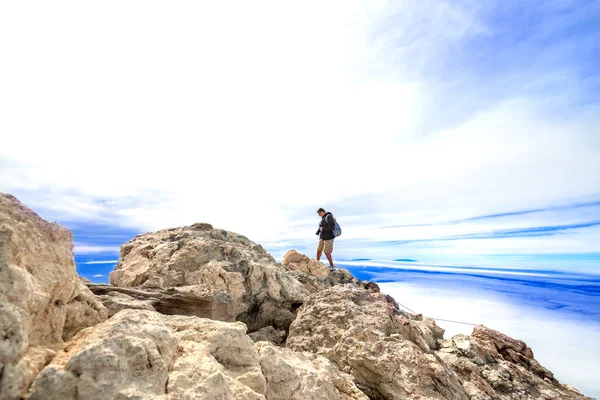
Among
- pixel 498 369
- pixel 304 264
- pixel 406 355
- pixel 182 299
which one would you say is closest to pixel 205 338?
pixel 182 299

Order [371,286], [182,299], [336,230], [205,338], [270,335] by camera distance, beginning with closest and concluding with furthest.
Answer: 1. [205,338]
2. [182,299]
3. [270,335]
4. [371,286]
5. [336,230]

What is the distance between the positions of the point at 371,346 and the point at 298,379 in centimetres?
197

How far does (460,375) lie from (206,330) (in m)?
5.38

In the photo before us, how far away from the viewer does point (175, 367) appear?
11.1 ft

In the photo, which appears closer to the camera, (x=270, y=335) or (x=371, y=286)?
(x=270, y=335)

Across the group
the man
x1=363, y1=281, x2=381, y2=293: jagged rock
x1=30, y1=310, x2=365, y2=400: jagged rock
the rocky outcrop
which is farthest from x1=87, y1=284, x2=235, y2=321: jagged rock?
the man

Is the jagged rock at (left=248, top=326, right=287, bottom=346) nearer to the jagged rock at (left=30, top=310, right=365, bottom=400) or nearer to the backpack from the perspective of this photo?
the jagged rock at (left=30, top=310, right=365, bottom=400)

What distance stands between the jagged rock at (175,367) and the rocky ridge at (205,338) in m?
0.01

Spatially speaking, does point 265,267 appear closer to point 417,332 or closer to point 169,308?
point 169,308

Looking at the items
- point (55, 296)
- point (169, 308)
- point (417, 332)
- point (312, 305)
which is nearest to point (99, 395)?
point (55, 296)

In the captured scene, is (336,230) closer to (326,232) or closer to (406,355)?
(326,232)

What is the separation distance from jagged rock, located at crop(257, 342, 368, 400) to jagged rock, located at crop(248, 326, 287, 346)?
255 centimetres

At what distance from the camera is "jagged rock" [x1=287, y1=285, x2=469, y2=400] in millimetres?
5234

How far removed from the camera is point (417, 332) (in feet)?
23.9
